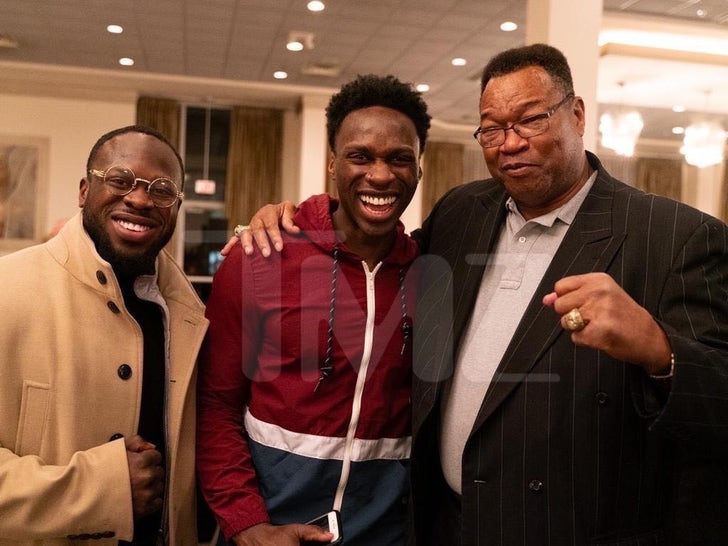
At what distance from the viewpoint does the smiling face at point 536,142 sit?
4.56 ft

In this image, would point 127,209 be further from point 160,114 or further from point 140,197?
point 160,114

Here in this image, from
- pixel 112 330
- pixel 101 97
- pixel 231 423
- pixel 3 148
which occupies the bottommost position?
pixel 231 423

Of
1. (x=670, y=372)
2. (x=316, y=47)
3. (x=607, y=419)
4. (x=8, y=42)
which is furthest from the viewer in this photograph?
(x=8, y=42)

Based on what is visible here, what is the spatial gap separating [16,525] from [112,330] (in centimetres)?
39

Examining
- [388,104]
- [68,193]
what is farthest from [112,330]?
[68,193]

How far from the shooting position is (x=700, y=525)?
1.25 m

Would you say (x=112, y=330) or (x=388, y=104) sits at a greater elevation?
(x=388, y=104)

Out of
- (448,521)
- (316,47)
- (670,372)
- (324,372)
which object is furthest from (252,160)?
(670,372)

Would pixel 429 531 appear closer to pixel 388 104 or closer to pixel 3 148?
pixel 388 104

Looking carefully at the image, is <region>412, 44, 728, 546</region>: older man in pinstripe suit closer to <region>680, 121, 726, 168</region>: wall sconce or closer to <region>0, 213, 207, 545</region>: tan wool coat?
<region>0, 213, 207, 545</region>: tan wool coat

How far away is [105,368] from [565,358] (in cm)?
91

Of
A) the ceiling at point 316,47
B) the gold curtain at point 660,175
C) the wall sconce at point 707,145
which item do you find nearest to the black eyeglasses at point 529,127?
the ceiling at point 316,47

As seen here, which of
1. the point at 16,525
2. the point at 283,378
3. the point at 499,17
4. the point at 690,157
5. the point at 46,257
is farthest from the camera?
the point at 690,157

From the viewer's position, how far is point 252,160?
867 centimetres
